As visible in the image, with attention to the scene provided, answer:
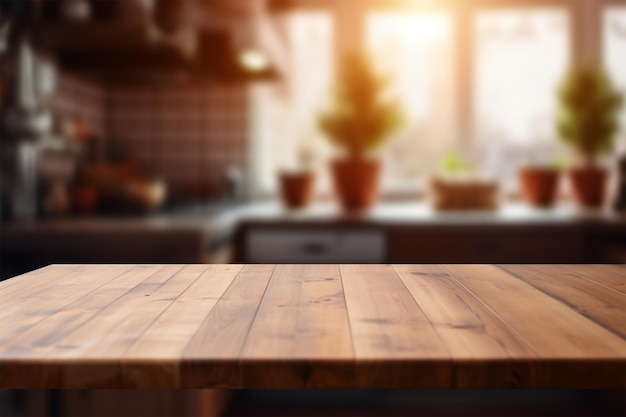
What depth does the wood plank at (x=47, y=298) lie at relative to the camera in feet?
2.43

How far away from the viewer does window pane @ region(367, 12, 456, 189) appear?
3.25m

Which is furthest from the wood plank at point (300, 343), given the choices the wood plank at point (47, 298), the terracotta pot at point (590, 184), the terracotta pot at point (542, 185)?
→ the terracotta pot at point (590, 184)

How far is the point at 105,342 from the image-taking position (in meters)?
0.66

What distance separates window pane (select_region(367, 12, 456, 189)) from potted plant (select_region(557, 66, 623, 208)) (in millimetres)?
616

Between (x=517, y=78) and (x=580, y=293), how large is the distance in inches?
100

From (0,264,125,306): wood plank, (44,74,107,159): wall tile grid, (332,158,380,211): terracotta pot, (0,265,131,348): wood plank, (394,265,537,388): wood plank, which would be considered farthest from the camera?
(332,158,380,211): terracotta pot

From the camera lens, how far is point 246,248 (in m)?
2.36

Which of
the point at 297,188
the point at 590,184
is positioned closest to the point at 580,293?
the point at 297,188

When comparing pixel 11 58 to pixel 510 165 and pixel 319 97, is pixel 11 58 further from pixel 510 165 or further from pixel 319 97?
pixel 510 165

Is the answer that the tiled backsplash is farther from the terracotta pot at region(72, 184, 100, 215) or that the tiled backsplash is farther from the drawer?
the drawer

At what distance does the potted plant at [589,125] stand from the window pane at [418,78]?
2.02 ft

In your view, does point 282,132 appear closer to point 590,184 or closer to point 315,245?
point 315,245

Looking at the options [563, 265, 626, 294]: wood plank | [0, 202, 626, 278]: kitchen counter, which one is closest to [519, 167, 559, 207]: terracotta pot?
[0, 202, 626, 278]: kitchen counter

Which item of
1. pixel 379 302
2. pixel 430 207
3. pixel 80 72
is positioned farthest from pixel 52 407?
pixel 430 207
